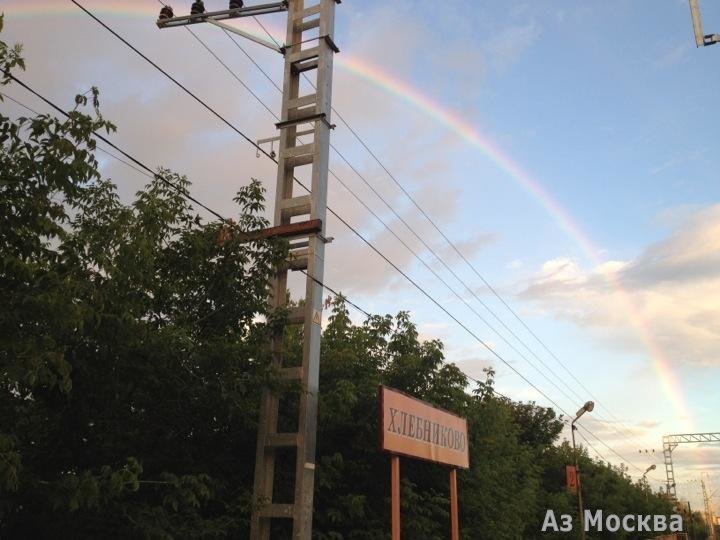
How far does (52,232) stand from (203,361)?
12.4ft

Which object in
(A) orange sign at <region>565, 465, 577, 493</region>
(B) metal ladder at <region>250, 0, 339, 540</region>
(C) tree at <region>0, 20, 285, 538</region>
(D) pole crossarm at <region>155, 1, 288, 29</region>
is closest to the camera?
(C) tree at <region>0, 20, 285, 538</region>

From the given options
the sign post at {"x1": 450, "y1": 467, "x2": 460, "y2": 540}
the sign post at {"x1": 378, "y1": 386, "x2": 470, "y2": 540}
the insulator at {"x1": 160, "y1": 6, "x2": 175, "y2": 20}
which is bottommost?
the sign post at {"x1": 450, "y1": 467, "x2": 460, "y2": 540}

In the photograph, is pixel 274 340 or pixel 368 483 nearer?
pixel 274 340

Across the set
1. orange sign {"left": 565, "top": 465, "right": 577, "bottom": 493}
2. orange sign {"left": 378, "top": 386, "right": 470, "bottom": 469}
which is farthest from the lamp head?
orange sign {"left": 378, "top": 386, "right": 470, "bottom": 469}

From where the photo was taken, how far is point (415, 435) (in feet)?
38.9

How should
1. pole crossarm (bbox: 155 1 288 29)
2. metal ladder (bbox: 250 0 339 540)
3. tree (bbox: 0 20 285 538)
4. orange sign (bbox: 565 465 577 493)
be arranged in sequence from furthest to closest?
orange sign (bbox: 565 465 577 493) < pole crossarm (bbox: 155 1 288 29) < metal ladder (bbox: 250 0 339 540) < tree (bbox: 0 20 285 538)

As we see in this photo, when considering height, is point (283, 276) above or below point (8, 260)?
above

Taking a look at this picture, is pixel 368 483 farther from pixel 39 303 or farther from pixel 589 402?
pixel 589 402

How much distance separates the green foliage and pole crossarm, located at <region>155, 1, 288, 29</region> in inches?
142

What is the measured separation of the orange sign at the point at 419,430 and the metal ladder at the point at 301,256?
1.45m

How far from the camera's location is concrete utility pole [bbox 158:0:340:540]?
31.3 ft

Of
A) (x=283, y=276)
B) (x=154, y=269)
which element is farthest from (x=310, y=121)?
(x=154, y=269)

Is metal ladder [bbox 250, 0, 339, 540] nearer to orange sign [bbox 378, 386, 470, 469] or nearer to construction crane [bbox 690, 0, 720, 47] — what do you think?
orange sign [bbox 378, 386, 470, 469]

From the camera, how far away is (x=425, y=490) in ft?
49.2
